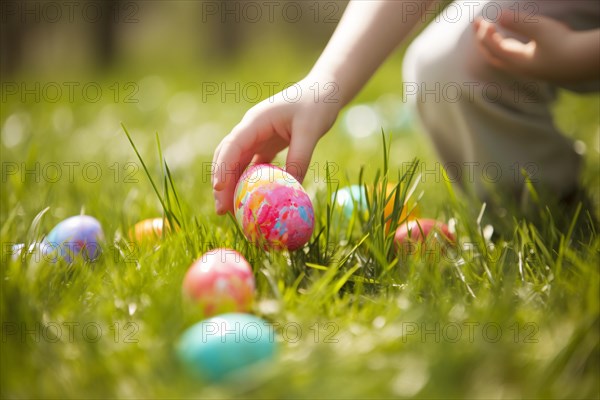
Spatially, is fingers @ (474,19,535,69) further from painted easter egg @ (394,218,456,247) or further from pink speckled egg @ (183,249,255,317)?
pink speckled egg @ (183,249,255,317)

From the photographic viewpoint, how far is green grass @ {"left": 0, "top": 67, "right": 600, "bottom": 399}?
34.2 inches

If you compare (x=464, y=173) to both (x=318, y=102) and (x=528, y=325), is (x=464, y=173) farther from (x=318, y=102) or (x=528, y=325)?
(x=528, y=325)

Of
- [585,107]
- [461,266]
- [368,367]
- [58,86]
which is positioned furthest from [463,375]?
[58,86]

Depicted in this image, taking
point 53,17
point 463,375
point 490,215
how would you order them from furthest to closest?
1. point 53,17
2. point 490,215
3. point 463,375

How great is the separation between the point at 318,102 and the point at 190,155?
55.1 inches

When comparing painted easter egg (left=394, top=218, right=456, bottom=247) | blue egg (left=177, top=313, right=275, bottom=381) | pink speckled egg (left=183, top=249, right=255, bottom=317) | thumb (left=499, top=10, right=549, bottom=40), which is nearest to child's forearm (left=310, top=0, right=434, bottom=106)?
thumb (left=499, top=10, right=549, bottom=40)

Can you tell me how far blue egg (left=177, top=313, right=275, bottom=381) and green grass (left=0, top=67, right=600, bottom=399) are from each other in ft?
0.06

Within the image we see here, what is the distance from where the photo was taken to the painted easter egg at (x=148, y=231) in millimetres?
1392

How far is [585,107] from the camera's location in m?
3.20

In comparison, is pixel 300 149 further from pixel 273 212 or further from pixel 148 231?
pixel 148 231

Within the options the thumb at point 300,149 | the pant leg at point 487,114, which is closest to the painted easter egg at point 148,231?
the thumb at point 300,149

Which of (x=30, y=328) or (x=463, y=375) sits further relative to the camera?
(x=30, y=328)

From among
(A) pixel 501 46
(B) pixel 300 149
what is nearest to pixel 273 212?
(B) pixel 300 149

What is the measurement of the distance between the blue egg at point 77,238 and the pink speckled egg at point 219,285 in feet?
1.15
